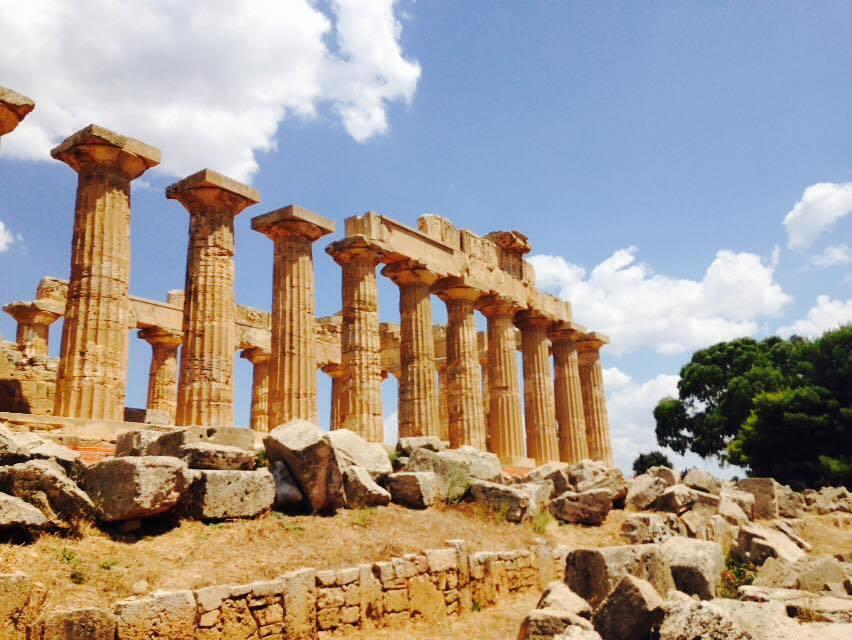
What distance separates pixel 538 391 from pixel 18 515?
69.2 ft

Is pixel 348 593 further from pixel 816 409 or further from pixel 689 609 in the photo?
pixel 816 409

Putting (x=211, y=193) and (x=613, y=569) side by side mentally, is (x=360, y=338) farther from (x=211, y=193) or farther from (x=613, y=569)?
(x=613, y=569)

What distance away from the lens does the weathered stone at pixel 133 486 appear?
26.8ft

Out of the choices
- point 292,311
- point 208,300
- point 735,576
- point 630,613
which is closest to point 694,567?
point 735,576

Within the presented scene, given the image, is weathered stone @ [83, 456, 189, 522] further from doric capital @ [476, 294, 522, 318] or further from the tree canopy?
the tree canopy

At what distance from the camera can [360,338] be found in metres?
19.6

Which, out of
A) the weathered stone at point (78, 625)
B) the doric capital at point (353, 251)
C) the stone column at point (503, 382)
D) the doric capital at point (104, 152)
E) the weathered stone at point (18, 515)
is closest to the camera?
the weathered stone at point (78, 625)

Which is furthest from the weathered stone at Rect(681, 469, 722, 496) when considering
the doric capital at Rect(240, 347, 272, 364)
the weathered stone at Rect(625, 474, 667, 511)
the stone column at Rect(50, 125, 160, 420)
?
the doric capital at Rect(240, 347, 272, 364)

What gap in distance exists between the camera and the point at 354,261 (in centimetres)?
1994

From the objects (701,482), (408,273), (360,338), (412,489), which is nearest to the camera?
(412,489)

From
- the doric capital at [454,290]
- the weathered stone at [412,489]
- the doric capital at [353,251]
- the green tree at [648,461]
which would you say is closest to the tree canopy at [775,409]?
the green tree at [648,461]

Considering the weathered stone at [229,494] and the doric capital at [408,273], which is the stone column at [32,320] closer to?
the doric capital at [408,273]

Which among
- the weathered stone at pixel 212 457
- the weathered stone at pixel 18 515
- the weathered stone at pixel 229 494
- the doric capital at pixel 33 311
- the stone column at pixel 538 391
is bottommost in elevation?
the weathered stone at pixel 18 515

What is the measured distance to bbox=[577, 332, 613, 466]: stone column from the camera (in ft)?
99.3
